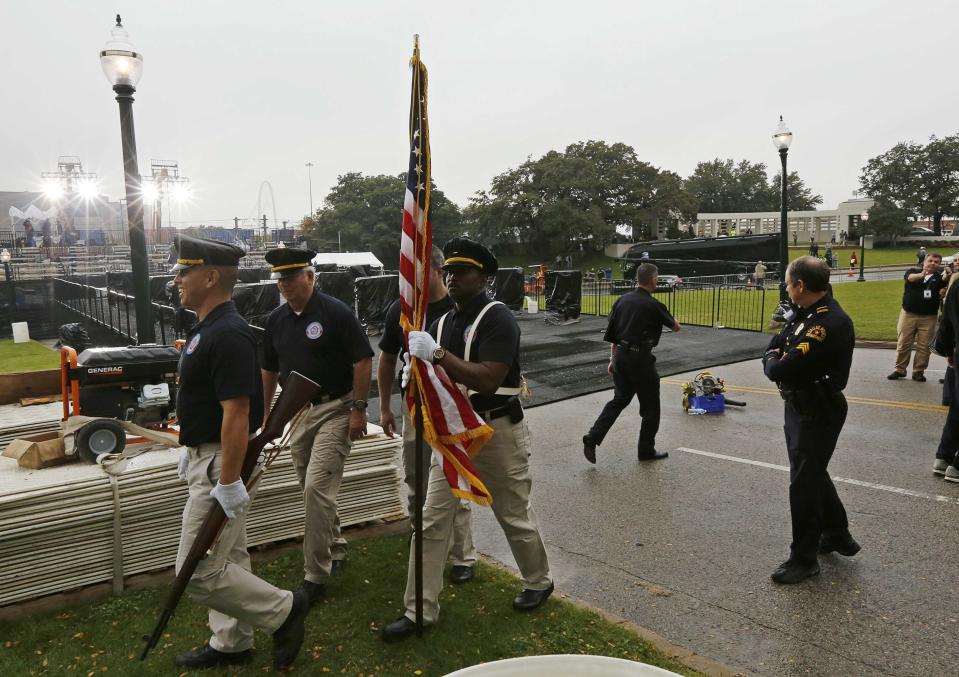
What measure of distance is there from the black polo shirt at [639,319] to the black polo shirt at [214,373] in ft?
14.9

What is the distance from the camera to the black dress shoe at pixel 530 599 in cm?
409

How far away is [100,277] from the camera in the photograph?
27234mm

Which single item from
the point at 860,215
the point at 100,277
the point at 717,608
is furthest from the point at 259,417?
the point at 860,215

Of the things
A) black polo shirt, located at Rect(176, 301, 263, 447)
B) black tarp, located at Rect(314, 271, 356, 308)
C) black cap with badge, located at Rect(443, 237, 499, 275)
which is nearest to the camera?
black polo shirt, located at Rect(176, 301, 263, 447)

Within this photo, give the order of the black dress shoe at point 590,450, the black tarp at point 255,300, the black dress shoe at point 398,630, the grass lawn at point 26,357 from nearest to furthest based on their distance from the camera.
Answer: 1. the black dress shoe at point 398,630
2. the black dress shoe at point 590,450
3. the grass lawn at point 26,357
4. the black tarp at point 255,300

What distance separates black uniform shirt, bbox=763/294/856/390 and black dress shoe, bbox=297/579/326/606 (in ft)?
10.2

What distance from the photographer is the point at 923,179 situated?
83250mm

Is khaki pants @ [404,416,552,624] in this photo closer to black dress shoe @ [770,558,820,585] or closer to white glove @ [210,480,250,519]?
white glove @ [210,480,250,519]

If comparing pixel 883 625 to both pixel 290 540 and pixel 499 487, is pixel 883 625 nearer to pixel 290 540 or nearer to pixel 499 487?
pixel 499 487

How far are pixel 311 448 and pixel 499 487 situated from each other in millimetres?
1272

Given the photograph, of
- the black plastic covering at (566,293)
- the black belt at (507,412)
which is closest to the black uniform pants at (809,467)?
the black belt at (507,412)

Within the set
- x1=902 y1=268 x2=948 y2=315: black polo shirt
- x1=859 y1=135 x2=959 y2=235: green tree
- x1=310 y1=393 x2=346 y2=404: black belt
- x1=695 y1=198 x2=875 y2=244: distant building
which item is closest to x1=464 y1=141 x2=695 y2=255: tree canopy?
x1=695 y1=198 x2=875 y2=244: distant building

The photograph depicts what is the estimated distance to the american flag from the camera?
3.63m

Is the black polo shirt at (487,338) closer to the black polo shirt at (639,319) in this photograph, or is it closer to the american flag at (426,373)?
the american flag at (426,373)
